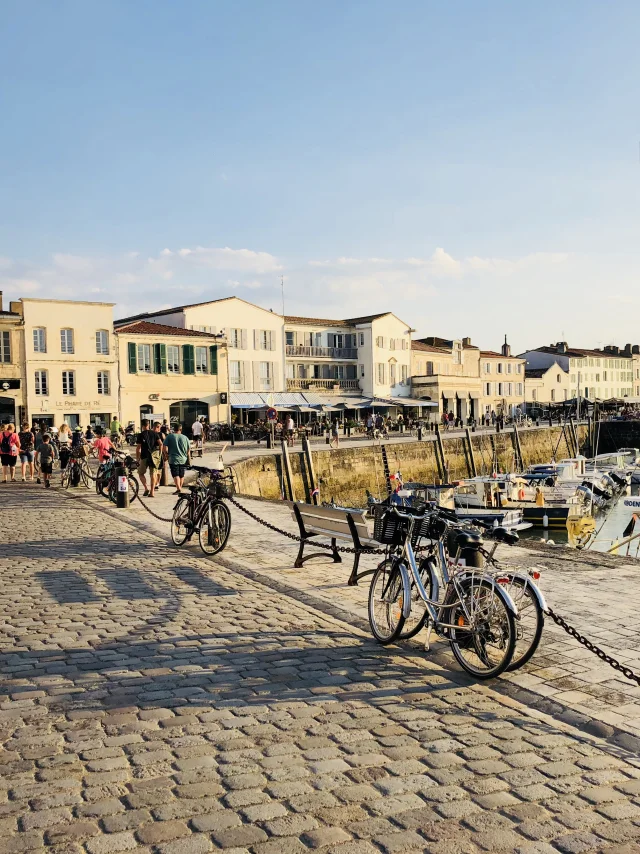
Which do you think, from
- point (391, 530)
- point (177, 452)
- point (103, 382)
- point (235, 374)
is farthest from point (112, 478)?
point (235, 374)

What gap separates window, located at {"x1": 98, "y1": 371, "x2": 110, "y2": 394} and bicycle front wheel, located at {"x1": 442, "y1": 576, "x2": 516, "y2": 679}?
137ft

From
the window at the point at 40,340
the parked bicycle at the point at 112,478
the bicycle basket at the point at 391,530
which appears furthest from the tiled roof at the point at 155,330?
the bicycle basket at the point at 391,530

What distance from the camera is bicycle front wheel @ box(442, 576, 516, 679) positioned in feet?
18.6

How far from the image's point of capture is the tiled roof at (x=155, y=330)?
4658 centimetres

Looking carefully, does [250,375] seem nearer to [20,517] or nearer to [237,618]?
[20,517]

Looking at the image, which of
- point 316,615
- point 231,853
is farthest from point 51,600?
point 231,853

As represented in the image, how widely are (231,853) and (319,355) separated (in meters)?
60.1

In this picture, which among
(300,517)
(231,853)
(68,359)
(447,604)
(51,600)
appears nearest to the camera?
(231,853)

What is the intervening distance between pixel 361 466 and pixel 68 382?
17531mm

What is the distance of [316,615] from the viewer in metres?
7.90

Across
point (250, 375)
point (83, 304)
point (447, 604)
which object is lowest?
point (447, 604)

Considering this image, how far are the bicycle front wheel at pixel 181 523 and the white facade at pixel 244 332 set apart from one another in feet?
138

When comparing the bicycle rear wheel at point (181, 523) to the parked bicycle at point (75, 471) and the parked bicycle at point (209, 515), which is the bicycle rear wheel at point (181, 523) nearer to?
the parked bicycle at point (209, 515)

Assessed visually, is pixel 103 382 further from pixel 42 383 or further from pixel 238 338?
pixel 238 338
